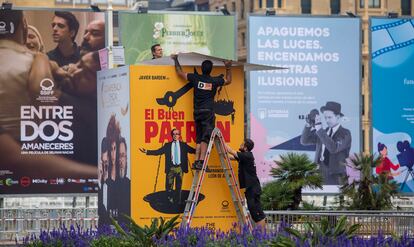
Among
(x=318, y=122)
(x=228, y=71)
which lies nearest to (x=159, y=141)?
(x=228, y=71)

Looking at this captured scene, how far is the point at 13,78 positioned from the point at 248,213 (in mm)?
20450

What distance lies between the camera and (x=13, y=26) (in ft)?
124

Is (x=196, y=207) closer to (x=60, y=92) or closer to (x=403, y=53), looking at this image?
(x=60, y=92)

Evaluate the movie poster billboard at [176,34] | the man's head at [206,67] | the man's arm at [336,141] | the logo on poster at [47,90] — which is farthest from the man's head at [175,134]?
the man's arm at [336,141]

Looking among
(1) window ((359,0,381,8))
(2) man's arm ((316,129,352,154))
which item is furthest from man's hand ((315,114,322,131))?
→ (1) window ((359,0,381,8))

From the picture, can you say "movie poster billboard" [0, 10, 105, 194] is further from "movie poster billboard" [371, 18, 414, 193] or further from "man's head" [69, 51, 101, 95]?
"movie poster billboard" [371, 18, 414, 193]

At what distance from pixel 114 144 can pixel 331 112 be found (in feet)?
72.5

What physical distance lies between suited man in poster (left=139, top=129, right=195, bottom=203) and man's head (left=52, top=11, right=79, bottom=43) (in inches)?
820

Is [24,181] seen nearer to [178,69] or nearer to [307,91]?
[307,91]

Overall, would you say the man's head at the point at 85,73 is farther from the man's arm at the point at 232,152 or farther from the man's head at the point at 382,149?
the man's arm at the point at 232,152

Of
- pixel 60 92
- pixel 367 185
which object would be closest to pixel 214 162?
pixel 367 185

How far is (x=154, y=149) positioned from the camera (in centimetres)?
1773

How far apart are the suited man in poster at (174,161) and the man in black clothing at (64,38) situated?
816 inches

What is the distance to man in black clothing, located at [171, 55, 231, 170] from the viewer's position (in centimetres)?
1759
